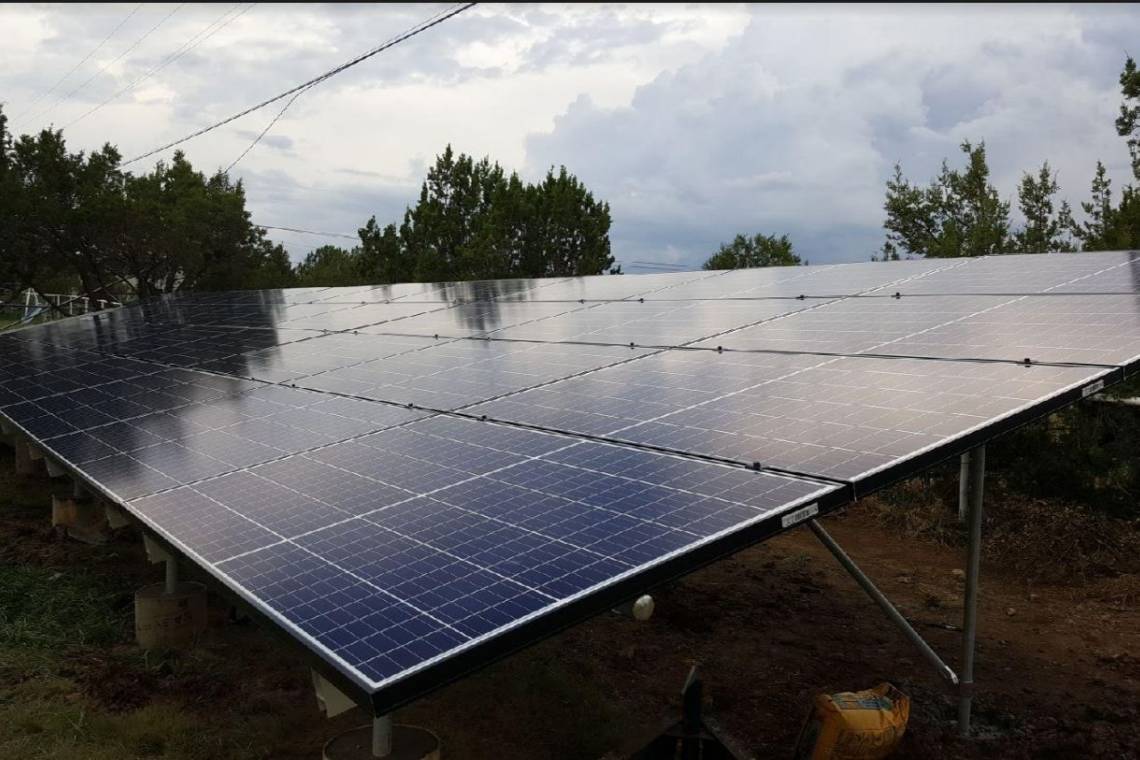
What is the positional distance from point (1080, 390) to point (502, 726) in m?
6.49

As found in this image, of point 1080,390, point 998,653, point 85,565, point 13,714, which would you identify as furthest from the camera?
point 85,565

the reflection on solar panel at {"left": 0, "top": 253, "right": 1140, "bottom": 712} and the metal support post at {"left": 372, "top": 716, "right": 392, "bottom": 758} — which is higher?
the reflection on solar panel at {"left": 0, "top": 253, "right": 1140, "bottom": 712}

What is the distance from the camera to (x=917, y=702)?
9930 millimetres

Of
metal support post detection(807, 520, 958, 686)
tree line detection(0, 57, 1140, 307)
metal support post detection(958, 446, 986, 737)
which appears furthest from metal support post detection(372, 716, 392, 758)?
tree line detection(0, 57, 1140, 307)

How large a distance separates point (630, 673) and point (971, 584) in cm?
420

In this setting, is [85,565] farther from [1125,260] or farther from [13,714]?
[1125,260]

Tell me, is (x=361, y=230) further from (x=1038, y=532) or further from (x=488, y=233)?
(x=1038, y=532)

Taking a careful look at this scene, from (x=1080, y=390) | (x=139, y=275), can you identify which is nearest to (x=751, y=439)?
(x=1080, y=390)

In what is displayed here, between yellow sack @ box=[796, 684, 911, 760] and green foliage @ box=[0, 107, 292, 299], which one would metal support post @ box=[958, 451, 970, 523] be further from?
green foliage @ box=[0, 107, 292, 299]

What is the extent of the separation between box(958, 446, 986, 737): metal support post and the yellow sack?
1029mm

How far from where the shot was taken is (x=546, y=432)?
8195 millimetres

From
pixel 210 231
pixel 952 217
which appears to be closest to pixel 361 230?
pixel 210 231

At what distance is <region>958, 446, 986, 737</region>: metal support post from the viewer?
841cm

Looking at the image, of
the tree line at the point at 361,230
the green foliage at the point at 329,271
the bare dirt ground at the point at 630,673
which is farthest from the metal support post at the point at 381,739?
the green foliage at the point at 329,271
